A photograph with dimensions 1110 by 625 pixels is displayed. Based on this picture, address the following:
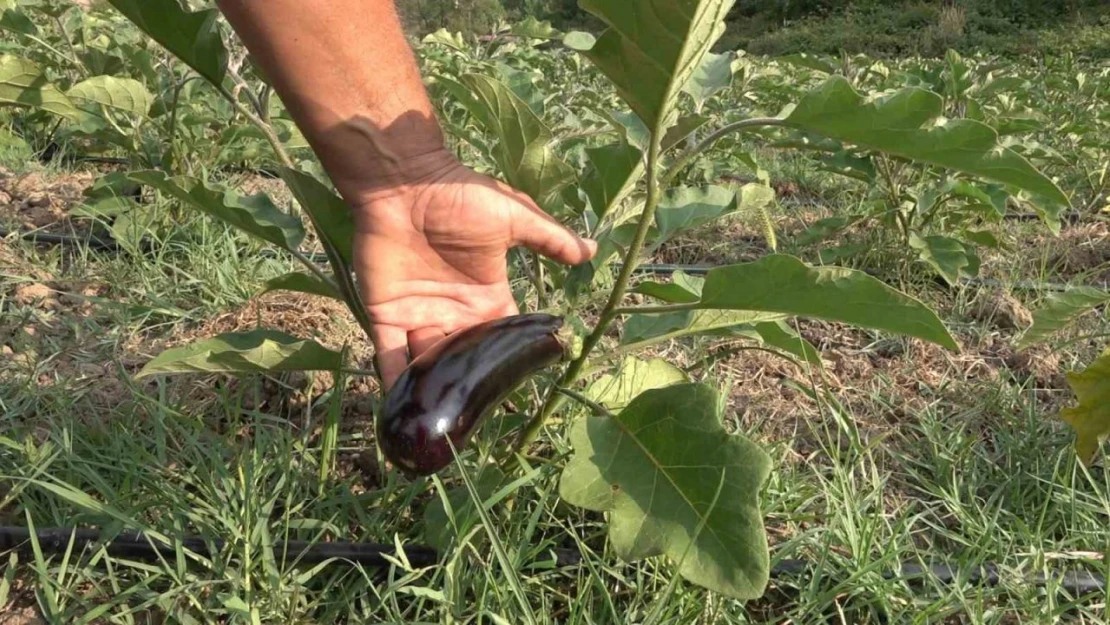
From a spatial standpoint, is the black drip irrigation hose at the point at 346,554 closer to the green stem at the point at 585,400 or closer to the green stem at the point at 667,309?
the green stem at the point at 585,400

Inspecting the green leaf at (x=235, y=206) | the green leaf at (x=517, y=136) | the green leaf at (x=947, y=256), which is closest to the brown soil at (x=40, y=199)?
the green leaf at (x=235, y=206)

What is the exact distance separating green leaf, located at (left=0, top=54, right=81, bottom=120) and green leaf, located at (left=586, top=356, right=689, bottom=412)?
4.08 feet

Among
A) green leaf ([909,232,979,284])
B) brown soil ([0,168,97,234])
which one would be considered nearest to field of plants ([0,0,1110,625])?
green leaf ([909,232,979,284])

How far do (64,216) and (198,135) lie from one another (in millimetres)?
442

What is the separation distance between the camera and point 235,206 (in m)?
1.10

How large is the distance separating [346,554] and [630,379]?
0.48m

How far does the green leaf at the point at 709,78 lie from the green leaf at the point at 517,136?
0.87ft

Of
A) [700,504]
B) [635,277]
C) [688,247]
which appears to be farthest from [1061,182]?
[700,504]

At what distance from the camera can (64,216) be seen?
7.73 feet

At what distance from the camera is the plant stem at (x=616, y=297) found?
896 mm

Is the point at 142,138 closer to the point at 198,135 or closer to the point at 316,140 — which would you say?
the point at 198,135

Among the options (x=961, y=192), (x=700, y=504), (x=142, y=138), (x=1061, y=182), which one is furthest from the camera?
(x=1061, y=182)

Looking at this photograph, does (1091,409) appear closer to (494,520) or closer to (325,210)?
(494,520)

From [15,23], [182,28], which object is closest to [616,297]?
[182,28]
